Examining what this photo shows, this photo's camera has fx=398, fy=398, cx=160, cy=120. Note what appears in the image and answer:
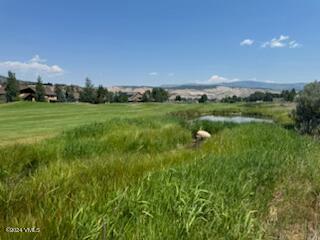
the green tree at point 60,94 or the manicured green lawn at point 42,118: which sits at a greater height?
the manicured green lawn at point 42,118

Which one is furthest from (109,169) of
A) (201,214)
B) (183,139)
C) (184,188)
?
(183,139)

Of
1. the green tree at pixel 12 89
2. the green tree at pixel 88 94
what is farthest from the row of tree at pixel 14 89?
the green tree at pixel 88 94

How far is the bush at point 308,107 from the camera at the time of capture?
2941cm

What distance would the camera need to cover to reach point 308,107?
3008 centimetres

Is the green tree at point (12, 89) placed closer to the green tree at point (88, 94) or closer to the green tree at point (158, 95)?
the green tree at point (88, 94)

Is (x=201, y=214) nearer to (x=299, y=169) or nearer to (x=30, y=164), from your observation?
(x=299, y=169)

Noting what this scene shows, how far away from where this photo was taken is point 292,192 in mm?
6730

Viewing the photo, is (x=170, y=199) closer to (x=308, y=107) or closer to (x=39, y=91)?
(x=308, y=107)

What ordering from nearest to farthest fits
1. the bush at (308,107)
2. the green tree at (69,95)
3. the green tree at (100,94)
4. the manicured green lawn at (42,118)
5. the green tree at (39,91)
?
the manicured green lawn at (42,118) < the bush at (308,107) < the green tree at (39,91) < the green tree at (100,94) < the green tree at (69,95)

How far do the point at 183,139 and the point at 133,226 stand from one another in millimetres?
13986

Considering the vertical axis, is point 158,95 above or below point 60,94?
below

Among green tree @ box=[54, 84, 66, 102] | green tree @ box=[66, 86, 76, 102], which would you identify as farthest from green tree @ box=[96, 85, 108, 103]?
green tree @ box=[66, 86, 76, 102]

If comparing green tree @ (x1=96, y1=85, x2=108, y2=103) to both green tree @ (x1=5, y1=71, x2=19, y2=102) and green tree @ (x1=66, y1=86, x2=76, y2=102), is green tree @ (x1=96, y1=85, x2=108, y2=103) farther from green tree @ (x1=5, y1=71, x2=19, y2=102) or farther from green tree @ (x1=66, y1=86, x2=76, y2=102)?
green tree @ (x1=66, y1=86, x2=76, y2=102)

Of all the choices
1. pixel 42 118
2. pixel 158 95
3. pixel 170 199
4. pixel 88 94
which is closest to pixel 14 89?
pixel 88 94
